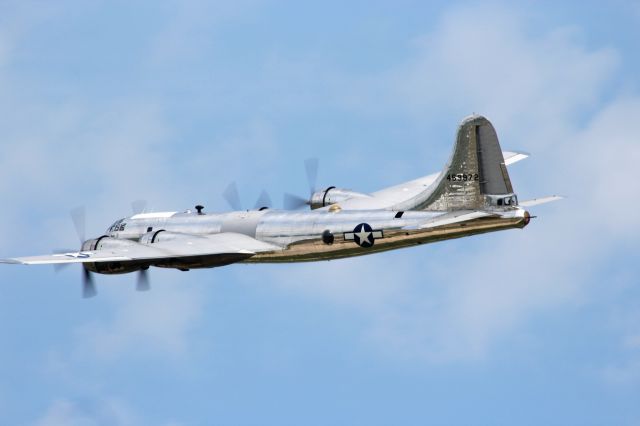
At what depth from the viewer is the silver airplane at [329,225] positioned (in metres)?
60.8

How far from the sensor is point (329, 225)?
65.2 meters

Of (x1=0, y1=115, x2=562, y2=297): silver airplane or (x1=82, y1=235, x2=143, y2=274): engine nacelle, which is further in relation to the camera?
(x1=82, y1=235, x2=143, y2=274): engine nacelle

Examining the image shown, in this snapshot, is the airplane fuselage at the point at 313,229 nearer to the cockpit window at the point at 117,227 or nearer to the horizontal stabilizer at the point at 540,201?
the cockpit window at the point at 117,227

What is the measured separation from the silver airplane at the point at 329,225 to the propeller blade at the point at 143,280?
45mm

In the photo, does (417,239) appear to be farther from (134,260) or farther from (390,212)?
(134,260)

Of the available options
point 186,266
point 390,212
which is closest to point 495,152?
point 390,212

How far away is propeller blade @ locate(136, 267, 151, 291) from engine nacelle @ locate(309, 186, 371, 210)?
9.89m

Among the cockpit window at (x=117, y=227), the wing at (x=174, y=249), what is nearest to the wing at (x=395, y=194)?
the wing at (x=174, y=249)

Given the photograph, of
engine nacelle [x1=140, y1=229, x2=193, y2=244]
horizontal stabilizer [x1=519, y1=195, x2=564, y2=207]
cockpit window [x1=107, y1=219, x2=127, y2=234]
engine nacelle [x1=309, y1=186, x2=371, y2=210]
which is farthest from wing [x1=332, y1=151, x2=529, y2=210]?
cockpit window [x1=107, y1=219, x2=127, y2=234]

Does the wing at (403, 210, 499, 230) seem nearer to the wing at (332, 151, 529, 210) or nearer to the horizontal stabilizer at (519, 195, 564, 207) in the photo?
the horizontal stabilizer at (519, 195, 564, 207)

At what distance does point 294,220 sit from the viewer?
66562 millimetres

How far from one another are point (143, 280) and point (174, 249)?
236cm

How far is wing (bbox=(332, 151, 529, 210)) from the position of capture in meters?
70.1

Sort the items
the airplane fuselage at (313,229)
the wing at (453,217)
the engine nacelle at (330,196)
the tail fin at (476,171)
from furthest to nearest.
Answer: the engine nacelle at (330,196) < the airplane fuselage at (313,229) < the tail fin at (476,171) < the wing at (453,217)
